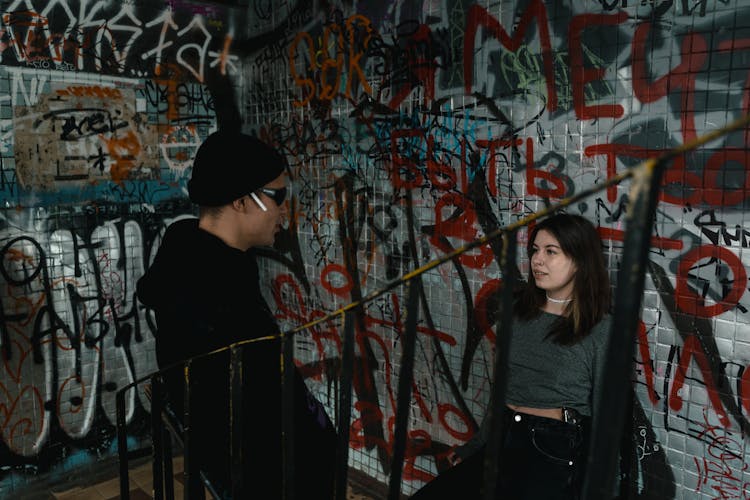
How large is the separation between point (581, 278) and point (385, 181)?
1.64 meters

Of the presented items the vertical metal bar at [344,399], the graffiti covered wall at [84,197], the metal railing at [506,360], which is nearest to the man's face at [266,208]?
the metal railing at [506,360]

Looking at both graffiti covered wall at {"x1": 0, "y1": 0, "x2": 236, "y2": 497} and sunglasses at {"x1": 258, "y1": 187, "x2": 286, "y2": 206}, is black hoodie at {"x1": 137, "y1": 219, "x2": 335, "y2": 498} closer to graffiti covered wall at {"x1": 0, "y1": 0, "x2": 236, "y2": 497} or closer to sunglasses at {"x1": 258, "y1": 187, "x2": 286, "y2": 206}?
sunglasses at {"x1": 258, "y1": 187, "x2": 286, "y2": 206}

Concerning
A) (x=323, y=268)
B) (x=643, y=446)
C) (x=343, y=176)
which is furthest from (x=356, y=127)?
(x=643, y=446)

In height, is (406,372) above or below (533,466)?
above

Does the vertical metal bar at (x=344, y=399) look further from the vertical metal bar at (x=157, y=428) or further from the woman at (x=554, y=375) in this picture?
the woman at (x=554, y=375)

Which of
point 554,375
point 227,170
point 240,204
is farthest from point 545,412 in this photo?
point 227,170

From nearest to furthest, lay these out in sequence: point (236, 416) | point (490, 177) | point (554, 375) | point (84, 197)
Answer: point (236, 416) → point (554, 375) → point (490, 177) → point (84, 197)

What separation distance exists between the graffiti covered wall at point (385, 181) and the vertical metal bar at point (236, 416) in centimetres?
167

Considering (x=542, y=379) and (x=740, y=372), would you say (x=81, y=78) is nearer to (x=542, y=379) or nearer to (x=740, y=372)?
(x=542, y=379)

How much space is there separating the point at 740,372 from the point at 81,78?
4420mm

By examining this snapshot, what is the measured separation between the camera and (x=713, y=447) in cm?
272

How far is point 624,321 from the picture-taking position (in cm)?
93

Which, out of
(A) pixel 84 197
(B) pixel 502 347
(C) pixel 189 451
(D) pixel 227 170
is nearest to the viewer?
(B) pixel 502 347

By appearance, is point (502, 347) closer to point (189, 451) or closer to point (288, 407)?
point (288, 407)
